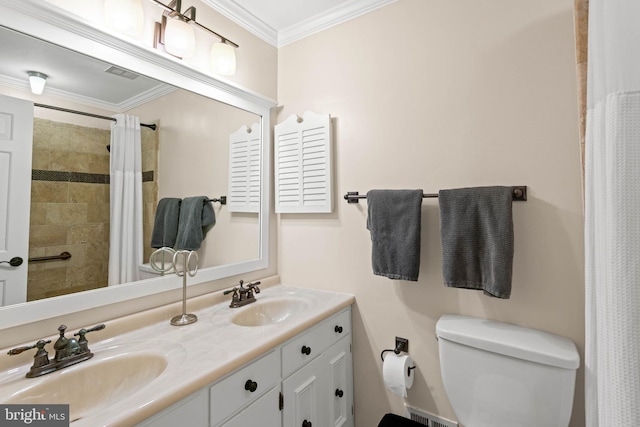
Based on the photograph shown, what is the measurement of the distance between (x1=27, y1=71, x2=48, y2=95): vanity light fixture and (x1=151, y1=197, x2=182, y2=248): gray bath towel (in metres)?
0.57

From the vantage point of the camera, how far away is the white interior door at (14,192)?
0.94m

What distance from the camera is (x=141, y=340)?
110cm

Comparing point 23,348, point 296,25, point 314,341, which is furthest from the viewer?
point 296,25

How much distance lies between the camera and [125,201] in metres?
1.23

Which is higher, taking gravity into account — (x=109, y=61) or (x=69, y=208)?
(x=109, y=61)

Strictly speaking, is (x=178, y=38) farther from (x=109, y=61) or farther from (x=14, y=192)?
(x=14, y=192)

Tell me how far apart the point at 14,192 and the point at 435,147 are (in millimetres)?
1690

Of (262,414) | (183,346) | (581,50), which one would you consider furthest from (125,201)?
(581,50)

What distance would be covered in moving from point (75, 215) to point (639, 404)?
1.61m

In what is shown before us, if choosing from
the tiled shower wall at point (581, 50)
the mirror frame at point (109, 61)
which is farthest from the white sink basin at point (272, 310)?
the tiled shower wall at point (581, 50)

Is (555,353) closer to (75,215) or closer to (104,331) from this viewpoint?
(104,331)

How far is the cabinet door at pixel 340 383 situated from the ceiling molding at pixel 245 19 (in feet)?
6.35

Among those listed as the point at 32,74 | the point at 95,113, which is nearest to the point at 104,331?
the point at 95,113

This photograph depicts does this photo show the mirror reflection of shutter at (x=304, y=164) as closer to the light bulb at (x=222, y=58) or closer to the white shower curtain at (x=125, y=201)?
the light bulb at (x=222, y=58)
